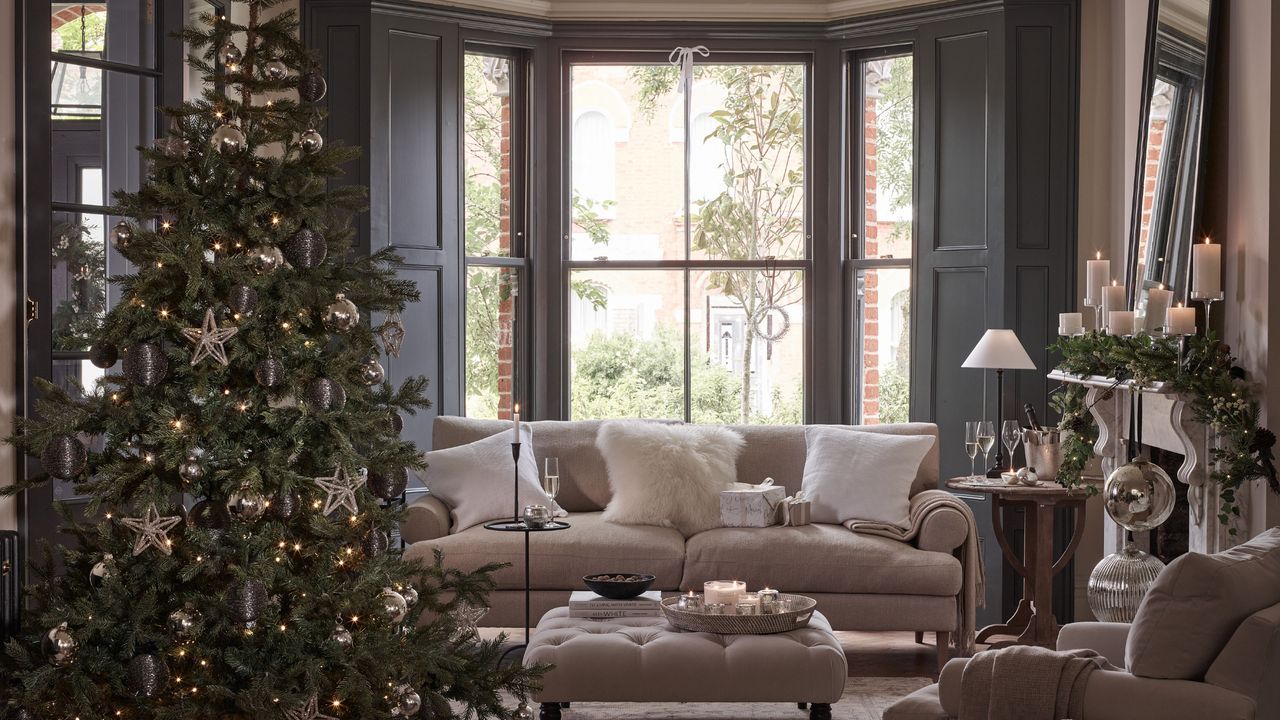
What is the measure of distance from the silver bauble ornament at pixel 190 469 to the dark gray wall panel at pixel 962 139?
4.15m

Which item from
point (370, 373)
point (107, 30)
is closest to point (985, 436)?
point (370, 373)

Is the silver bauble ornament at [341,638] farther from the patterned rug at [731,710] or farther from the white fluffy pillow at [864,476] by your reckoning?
the white fluffy pillow at [864,476]

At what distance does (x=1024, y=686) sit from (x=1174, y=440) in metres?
2.11

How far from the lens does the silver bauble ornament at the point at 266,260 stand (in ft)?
9.60

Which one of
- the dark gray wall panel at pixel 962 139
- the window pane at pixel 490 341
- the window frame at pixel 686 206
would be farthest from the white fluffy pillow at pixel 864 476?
the window pane at pixel 490 341

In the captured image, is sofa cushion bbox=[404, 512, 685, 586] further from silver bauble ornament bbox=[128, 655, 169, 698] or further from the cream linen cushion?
the cream linen cushion

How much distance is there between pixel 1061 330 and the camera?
5305mm

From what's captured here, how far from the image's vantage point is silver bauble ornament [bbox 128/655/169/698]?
9.09 feet

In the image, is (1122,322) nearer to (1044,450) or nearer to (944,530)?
(1044,450)

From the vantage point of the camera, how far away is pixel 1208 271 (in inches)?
158

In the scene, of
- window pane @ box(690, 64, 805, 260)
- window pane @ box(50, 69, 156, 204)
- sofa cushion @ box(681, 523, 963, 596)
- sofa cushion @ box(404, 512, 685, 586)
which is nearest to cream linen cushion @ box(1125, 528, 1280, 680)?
sofa cushion @ box(681, 523, 963, 596)

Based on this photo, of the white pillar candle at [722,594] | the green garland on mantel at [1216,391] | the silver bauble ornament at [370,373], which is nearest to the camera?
the silver bauble ornament at [370,373]

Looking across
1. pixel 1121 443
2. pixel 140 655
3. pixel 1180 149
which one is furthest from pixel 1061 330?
pixel 140 655

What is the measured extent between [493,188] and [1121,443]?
3.30m
